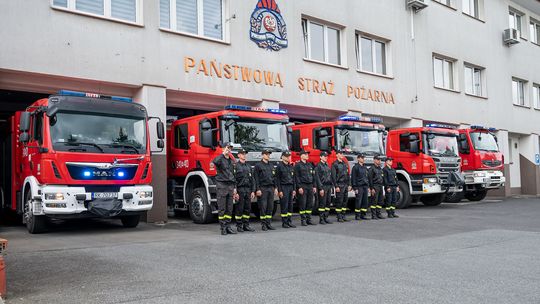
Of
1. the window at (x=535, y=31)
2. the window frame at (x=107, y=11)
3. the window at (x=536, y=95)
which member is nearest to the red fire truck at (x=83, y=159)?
the window frame at (x=107, y=11)

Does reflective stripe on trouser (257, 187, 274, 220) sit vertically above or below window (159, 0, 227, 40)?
below

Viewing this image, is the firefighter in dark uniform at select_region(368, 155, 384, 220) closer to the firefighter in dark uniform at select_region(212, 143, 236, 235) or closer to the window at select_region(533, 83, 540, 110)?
the firefighter in dark uniform at select_region(212, 143, 236, 235)

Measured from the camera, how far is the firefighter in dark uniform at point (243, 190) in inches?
416

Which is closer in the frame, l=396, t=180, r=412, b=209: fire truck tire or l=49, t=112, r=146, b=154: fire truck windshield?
l=49, t=112, r=146, b=154: fire truck windshield

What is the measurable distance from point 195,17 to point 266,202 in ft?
21.2

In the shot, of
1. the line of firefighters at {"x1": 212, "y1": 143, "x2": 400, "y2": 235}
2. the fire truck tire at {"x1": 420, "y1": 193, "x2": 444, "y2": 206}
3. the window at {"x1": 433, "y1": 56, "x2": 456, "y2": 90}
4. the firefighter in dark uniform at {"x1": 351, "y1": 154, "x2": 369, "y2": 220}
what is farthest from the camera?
the window at {"x1": 433, "y1": 56, "x2": 456, "y2": 90}

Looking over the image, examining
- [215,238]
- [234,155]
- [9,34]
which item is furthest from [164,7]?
[215,238]

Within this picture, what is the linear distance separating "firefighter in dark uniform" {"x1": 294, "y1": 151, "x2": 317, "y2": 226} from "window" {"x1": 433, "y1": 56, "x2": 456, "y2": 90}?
13.3m

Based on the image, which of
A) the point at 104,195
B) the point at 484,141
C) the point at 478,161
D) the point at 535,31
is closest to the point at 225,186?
the point at 104,195

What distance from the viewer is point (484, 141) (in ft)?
62.6

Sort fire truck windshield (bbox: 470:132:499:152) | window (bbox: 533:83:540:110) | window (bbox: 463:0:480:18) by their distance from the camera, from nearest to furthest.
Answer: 1. fire truck windshield (bbox: 470:132:499:152)
2. window (bbox: 463:0:480:18)
3. window (bbox: 533:83:540:110)

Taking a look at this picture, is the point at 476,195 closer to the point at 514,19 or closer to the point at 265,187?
the point at 265,187

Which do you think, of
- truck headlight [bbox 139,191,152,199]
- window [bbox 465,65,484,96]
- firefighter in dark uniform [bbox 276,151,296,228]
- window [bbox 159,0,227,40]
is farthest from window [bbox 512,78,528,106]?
truck headlight [bbox 139,191,152,199]

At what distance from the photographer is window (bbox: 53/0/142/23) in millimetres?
12070
